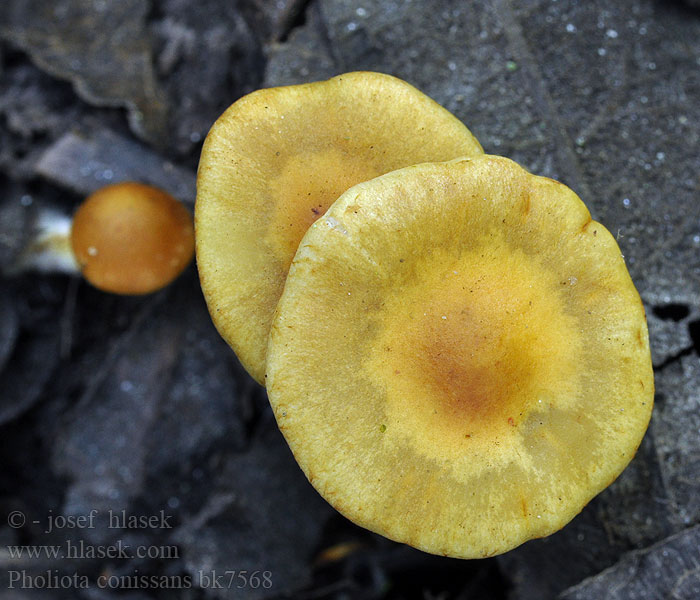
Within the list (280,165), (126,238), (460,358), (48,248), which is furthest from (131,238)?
(460,358)

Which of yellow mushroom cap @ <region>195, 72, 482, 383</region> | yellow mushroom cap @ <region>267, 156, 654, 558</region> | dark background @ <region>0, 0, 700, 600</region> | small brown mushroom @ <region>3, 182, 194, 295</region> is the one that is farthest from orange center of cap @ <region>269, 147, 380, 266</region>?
small brown mushroom @ <region>3, 182, 194, 295</region>

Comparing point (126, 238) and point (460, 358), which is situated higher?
point (460, 358)

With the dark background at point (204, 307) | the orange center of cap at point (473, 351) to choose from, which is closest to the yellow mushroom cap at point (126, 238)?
the dark background at point (204, 307)

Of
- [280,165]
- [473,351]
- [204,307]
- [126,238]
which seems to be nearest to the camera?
[473,351]

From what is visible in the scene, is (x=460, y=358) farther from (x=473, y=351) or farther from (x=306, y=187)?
(x=306, y=187)

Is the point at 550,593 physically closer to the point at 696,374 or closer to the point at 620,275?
the point at 696,374

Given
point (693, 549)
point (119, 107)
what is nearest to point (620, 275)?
point (693, 549)

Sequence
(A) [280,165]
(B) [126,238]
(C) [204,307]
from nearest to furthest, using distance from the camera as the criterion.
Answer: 1. (A) [280,165]
2. (B) [126,238]
3. (C) [204,307]
